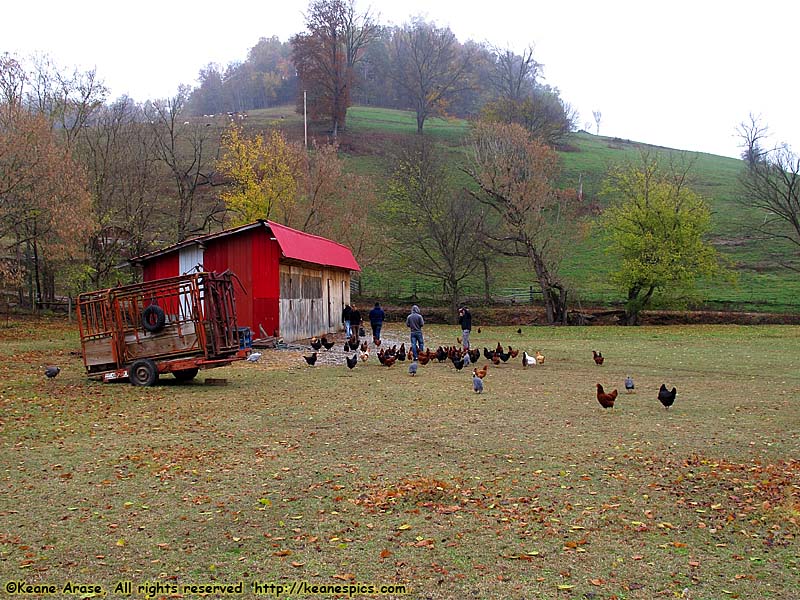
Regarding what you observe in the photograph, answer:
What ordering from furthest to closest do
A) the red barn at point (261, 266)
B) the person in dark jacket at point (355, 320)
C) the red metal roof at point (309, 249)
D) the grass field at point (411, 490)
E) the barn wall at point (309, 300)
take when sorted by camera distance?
the person in dark jacket at point (355, 320)
the barn wall at point (309, 300)
the red barn at point (261, 266)
the red metal roof at point (309, 249)
the grass field at point (411, 490)

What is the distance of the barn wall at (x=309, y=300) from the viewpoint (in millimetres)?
28859

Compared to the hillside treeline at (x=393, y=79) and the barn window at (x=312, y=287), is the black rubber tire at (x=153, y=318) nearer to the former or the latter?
the barn window at (x=312, y=287)

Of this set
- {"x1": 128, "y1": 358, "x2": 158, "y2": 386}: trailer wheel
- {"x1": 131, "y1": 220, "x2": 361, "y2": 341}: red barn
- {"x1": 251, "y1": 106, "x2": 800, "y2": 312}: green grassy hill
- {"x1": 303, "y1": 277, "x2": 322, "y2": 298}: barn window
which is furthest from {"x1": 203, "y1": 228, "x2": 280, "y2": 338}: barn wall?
{"x1": 251, "y1": 106, "x2": 800, "y2": 312}: green grassy hill

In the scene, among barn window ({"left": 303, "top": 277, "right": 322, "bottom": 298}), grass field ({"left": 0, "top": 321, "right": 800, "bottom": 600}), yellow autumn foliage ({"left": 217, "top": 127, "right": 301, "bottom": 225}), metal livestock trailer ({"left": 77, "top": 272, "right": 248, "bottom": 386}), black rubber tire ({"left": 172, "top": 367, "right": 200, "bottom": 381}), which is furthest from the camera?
yellow autumn foliage ({"left": 217, "top": 127, "right": 301, "bottom": 225})

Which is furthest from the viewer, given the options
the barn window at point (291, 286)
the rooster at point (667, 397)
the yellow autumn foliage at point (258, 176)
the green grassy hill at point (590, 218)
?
the green grassy hill at point (590, 218)

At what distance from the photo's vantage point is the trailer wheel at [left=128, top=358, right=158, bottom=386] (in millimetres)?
16562

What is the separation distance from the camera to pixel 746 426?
11.5 m

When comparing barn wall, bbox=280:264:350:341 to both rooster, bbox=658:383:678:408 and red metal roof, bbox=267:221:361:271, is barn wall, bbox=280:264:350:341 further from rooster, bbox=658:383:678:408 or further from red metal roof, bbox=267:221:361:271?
rooster, bbox=658:383:678:408

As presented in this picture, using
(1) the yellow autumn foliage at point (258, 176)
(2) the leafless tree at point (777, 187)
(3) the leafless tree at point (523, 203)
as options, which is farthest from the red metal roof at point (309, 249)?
(2) the leafless tree at point (777, 187)

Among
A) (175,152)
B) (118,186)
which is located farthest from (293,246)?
(175,152)

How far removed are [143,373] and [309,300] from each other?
1544 cm

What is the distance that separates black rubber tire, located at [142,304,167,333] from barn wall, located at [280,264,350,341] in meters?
11.6

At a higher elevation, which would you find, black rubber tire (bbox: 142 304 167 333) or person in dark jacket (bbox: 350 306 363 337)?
black rubber tire (bbox: 142 304 167 333)

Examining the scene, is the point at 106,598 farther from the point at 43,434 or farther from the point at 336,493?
the point at 43,434
